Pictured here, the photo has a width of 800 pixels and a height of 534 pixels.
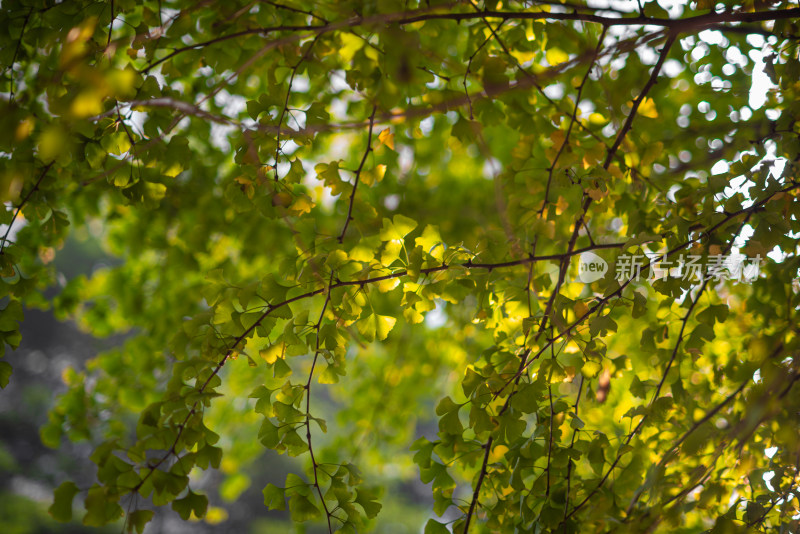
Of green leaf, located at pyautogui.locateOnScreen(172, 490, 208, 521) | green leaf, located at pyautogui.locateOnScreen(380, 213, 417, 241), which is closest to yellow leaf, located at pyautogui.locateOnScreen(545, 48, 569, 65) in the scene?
green leaf, located at pyautogui.locateOnScreen(380, 213, 417, 241)

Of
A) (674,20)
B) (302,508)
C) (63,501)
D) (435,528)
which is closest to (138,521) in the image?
(63,501)

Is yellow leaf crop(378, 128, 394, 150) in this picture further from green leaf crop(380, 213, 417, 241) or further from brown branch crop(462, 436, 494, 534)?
brown branch crop(462, 436, 494, 534)

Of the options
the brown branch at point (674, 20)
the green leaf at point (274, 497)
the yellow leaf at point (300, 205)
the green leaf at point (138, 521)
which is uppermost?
the brown branch at point (674, 20)

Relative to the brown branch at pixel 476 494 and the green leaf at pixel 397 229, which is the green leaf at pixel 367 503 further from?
the green leaf at pixel 397 229

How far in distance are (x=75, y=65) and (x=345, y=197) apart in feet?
1.43

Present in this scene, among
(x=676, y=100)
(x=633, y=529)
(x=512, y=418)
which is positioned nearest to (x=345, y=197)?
(x=512, y=418)

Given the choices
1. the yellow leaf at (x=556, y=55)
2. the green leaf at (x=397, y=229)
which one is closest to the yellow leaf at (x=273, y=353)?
the green leaf at (x=397, y=229)

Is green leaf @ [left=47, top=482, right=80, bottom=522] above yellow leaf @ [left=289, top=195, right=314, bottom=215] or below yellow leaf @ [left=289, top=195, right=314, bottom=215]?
below

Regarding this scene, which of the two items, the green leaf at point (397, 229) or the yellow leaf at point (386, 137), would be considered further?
the yellow leaf at point (386, 137)

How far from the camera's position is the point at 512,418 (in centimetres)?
74

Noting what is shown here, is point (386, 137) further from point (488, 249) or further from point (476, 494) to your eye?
point (476, 494)

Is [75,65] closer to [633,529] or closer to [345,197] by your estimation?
[345,197]

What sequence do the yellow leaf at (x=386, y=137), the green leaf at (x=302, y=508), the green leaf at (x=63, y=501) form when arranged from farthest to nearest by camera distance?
the yellow leaf at (x=386, y=137)
the green leaf at (x=302, y=508)
the green leaf at (x=63, y=501)

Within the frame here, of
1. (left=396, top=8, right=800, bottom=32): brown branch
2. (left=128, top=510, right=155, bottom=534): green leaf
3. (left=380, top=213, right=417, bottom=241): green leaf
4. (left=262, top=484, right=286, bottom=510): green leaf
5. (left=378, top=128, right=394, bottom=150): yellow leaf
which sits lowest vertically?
(left=128, top=510, right=155, bottom=534): green leaf
